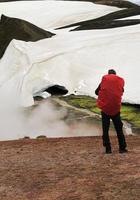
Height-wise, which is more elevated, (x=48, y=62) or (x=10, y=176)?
(x=10, y=176)

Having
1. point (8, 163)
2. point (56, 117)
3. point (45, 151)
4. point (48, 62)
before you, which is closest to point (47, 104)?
point (56, 117)

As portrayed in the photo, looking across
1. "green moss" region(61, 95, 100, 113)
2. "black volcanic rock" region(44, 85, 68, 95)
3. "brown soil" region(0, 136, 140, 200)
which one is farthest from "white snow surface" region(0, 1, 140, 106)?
"brown soil" region(0, 136, 140, 200)

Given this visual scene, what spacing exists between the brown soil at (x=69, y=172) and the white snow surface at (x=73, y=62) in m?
6.32

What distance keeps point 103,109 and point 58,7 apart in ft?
116

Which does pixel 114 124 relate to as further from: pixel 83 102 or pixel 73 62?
pixel 73 62

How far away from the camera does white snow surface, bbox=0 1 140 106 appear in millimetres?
20938

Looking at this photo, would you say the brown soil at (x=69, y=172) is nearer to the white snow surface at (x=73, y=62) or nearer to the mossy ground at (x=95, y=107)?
the mossy ground at (x=95, y=107)

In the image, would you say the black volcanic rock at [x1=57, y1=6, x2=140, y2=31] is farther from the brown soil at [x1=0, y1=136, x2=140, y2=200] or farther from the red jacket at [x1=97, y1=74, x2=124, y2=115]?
the red jacket at [x1=97, y1=74, x2=124, y2=115]

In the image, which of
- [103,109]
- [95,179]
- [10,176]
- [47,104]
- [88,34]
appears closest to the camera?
[95,179]

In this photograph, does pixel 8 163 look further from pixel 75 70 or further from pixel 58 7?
pixel 58 7

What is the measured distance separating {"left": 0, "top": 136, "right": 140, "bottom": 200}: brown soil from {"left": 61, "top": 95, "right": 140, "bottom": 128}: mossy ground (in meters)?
3.63

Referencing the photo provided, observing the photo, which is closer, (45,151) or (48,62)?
(45,151)

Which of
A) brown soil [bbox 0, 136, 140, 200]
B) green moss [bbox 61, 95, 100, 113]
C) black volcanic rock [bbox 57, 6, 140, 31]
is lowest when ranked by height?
black volcanic rock [bbox 57, 6, 140, 31]

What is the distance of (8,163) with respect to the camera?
11.9 metres
